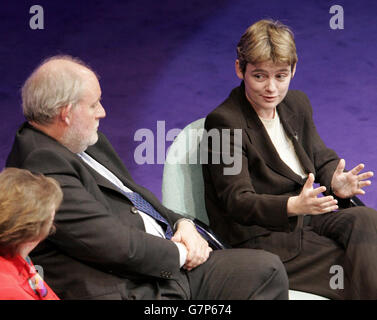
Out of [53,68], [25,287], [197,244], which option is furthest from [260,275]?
[53,68]

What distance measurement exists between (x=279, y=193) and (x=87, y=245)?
3.35ft

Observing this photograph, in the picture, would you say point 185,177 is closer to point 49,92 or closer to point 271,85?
point 271,85

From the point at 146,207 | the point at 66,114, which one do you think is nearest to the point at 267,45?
the point at 146,207

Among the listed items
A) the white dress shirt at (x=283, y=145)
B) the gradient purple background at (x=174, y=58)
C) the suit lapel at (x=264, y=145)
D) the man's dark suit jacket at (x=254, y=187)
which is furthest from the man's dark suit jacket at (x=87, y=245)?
the gradient purple background at (x=174, y=58)

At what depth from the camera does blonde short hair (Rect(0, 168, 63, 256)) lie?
6.08 ft

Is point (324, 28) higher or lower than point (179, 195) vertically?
higher

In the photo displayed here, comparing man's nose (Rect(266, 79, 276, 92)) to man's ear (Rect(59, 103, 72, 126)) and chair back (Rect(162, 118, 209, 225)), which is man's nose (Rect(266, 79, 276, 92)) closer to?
chair back (Rect(162, 118, 209, 225))

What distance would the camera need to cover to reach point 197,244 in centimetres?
246

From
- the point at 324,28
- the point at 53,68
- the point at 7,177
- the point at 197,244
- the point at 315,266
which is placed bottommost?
the point at 315,266

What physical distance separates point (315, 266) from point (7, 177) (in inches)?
55.0

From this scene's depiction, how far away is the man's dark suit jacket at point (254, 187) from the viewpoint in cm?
266

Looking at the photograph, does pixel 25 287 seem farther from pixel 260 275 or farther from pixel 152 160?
pixel 152 160

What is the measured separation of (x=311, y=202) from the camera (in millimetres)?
2475
